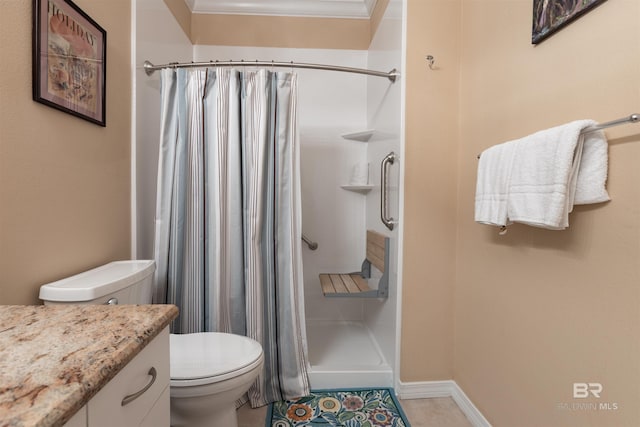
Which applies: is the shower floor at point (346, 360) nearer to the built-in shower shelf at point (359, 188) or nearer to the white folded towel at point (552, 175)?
the built-in shower shelf at point (359, 188)

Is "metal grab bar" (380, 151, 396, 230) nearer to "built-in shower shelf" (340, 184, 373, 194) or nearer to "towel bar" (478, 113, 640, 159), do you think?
"built-in shower shelf" (340, 184, 373, 194)

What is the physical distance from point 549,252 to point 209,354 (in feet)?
4.42

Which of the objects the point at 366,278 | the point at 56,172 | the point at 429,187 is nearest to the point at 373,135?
the point at 429,187

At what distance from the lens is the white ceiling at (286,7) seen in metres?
2.56

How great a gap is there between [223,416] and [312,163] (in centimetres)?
185

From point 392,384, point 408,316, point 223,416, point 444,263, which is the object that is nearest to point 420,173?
point 444,263

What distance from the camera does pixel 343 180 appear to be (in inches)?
107

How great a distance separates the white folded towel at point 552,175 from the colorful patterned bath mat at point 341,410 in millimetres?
1141

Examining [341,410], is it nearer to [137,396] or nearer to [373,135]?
[137,396]

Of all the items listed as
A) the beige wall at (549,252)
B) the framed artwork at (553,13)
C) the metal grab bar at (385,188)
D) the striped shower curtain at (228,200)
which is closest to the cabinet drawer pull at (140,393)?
the striped shower curtain at (228,200)

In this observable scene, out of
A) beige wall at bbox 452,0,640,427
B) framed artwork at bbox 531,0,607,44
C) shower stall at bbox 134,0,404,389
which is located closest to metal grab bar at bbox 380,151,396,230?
shower stall at bbox 134,0,404,389

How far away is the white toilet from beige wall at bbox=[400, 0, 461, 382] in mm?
924

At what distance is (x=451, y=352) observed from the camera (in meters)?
1.85

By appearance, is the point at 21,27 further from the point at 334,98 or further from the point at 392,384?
the point at 392,384
